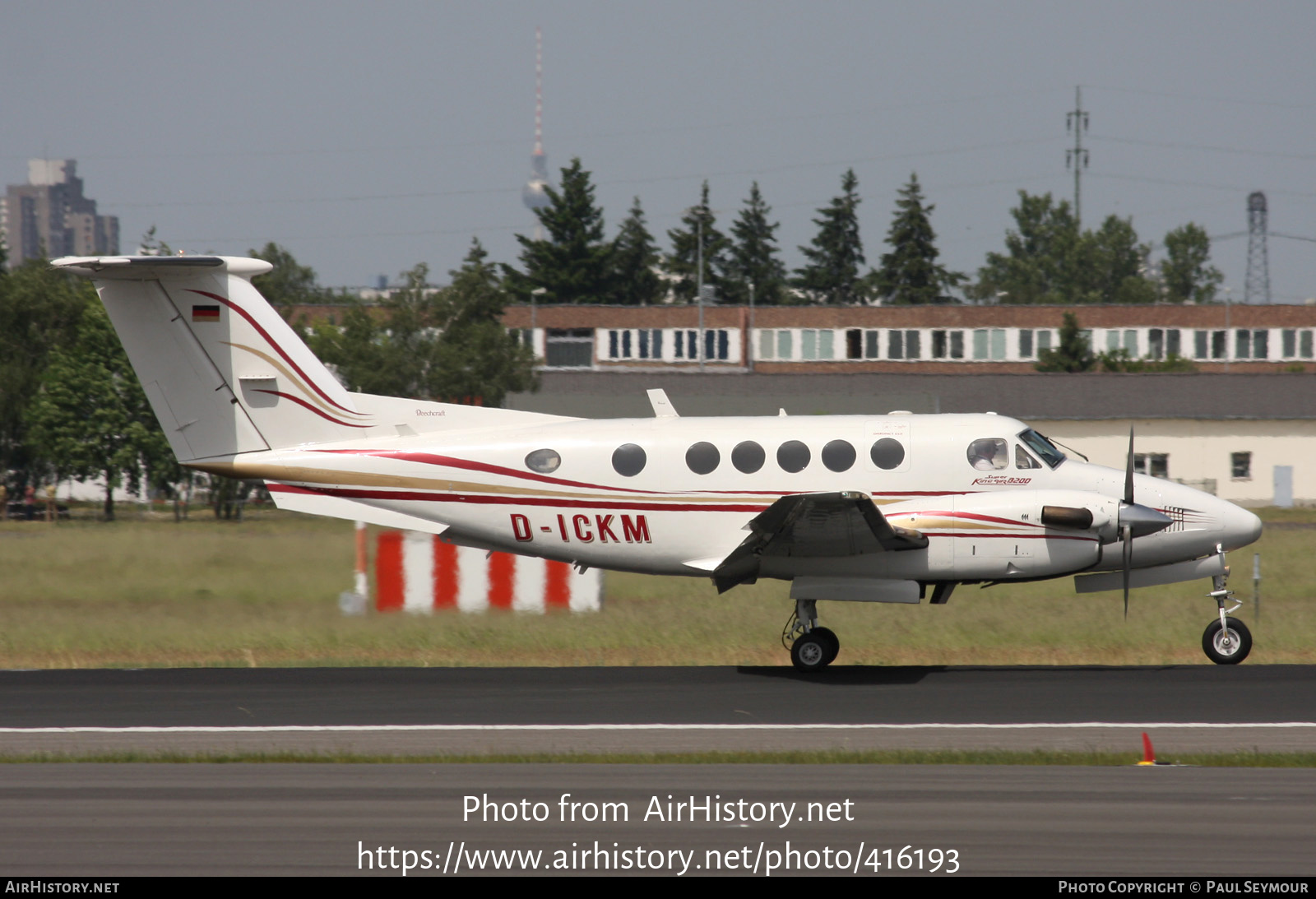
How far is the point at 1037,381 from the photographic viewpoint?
5028 cm

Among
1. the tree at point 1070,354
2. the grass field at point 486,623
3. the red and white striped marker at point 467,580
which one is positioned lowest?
the grass field at point 486,623

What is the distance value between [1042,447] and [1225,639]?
2820mm

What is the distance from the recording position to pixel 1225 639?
1428 cm

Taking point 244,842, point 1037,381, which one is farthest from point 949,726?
point 1037,381

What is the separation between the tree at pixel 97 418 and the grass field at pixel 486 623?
22.2 metres

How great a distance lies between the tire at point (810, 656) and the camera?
14297 millimetres

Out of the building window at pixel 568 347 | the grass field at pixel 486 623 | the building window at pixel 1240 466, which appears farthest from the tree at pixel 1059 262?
the grass field at pixel 486 623

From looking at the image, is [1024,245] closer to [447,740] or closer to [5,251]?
[5,251]

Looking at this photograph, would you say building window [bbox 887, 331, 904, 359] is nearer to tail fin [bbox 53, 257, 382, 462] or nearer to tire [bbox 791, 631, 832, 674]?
tire [bbox 791, 631, 832, 674]

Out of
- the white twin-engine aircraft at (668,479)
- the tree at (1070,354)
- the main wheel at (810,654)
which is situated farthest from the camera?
the tree at (1070,354)

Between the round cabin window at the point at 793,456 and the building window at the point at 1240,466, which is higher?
the round cabin window at the point at 793,456

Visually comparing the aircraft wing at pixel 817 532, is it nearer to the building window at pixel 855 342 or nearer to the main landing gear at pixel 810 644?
the main landing gear at pixel 810 644

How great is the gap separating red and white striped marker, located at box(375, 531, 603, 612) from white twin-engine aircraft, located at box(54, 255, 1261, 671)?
1620mm

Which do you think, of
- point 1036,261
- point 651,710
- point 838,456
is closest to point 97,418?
point 838,456
